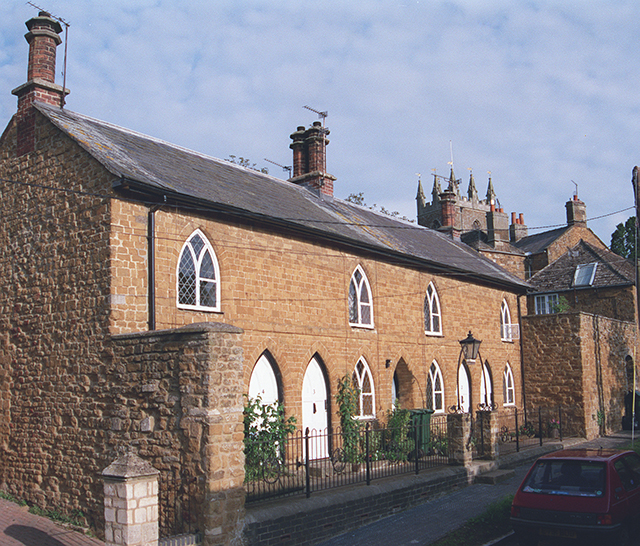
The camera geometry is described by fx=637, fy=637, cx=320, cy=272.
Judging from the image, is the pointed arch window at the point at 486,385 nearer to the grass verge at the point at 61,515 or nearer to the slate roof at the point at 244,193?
the slate roof at the point at 244,193

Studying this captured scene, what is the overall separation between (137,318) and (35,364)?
9.20 feet

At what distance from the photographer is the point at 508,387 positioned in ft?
82.5

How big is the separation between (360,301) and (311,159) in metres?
7.84

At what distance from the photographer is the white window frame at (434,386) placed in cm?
2059

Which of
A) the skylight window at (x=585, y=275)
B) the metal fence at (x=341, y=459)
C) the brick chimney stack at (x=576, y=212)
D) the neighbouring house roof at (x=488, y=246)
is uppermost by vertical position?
the brick chimney stack at (x=576, y=212)

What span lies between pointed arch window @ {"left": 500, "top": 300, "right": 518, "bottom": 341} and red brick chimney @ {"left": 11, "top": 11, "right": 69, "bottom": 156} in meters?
18.1

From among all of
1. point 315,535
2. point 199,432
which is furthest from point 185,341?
point 315,535

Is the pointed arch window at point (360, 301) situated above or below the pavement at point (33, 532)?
above

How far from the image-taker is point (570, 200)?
39062mm

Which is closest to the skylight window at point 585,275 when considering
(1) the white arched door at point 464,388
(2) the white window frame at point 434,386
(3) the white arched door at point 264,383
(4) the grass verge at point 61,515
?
(1) the white arched door at point 464,388

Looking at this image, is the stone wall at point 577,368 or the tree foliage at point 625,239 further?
the tree foliage at point 625,239

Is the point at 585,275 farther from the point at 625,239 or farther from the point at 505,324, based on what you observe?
the point at 625,239

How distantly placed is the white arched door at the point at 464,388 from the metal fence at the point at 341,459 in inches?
136

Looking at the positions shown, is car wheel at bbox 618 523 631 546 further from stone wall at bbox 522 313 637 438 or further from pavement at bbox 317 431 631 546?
stone wall at bbox 522 313 637 438
